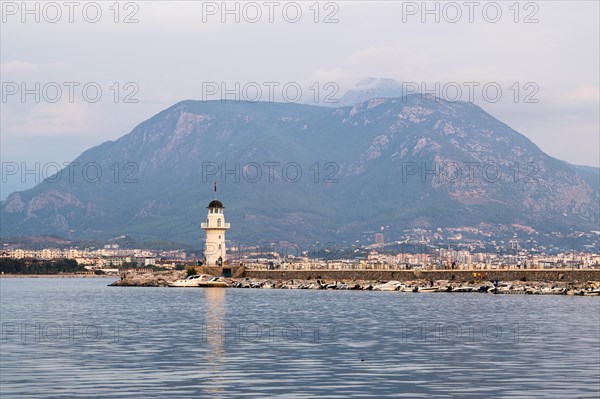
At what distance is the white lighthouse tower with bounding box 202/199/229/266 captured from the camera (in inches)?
6255

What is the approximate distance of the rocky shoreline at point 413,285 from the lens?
415ft

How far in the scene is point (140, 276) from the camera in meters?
188

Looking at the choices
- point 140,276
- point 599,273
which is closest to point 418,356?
point 599,273

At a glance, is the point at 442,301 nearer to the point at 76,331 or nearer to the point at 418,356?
the point at 76,331

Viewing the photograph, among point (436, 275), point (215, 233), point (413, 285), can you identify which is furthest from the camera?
point (215, 233)

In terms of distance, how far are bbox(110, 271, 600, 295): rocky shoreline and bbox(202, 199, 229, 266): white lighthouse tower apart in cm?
471

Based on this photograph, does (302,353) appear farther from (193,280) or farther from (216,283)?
(193,280)

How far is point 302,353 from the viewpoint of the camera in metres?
51.1

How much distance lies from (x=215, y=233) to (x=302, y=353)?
109 meters

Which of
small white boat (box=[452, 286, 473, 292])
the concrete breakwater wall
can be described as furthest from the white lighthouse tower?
small white boat (box=[452, 286, 473, 292])

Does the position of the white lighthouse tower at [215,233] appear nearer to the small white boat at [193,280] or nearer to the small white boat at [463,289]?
the small white boat at [193,280]

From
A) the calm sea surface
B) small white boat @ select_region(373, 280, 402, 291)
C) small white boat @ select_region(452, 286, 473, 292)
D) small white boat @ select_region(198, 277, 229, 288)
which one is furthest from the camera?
small white boat @ select_region(198, 277, 229, 288)

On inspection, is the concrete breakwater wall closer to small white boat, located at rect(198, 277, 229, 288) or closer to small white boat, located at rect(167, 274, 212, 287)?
small white boat, located at rect(167, 274, 212, 287)

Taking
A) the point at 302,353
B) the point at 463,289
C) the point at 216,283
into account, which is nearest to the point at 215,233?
the point at 216,283
